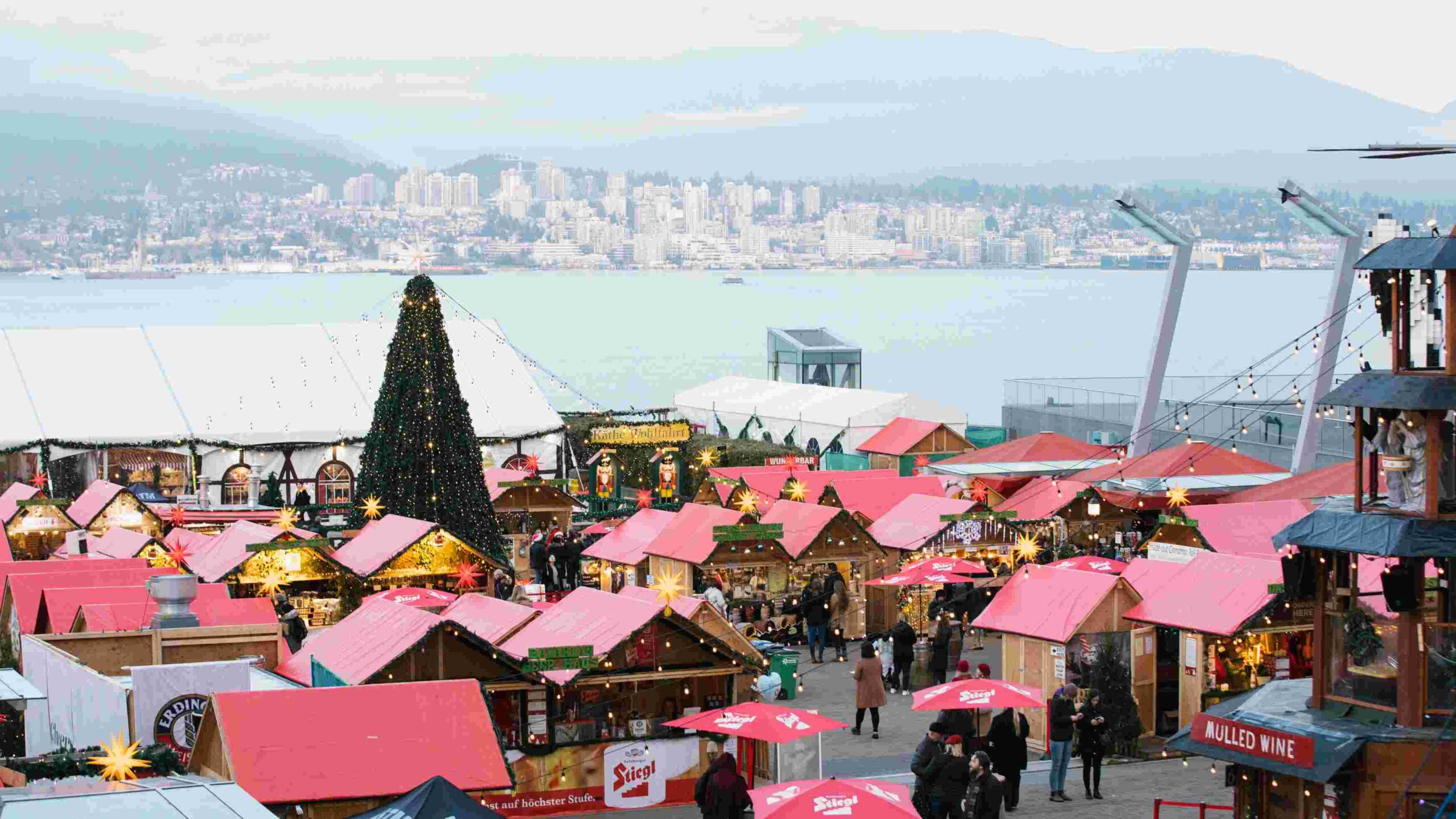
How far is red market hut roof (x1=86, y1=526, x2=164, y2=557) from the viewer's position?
Answer: 25.4m

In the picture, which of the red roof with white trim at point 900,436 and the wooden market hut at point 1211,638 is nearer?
the wooden market hut at point 1211,638

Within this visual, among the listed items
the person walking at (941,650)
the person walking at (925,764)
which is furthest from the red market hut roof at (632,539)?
the person walking at (925,764)

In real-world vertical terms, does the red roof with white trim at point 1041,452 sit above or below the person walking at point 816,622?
above

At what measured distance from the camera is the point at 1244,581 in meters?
18.2

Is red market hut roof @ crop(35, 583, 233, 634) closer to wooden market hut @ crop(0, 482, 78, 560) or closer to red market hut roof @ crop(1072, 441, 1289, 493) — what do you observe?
wooden market hut @ crop(0, 482, 78, 560)

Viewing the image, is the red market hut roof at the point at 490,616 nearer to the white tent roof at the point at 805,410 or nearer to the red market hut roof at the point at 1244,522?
the red market hut roof at the point at 1244,522

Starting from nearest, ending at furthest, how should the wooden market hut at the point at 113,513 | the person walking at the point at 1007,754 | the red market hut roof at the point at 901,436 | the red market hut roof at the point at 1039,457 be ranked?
the person walking at the point at 1007,754
the wooden market hut at the point at 113,513
the red market hut roof at the point at 1039,457
the red market hut roof at the point at 901,436

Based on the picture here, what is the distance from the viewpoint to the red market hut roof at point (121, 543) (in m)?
25.4

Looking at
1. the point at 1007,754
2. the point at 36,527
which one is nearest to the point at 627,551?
the point at 36,527

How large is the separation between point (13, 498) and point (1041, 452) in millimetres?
18095

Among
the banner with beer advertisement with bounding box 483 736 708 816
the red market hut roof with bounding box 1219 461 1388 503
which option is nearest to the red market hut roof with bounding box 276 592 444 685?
the banner with beer advertisement with bounding box 483 736 708 816

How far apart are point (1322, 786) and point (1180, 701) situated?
20.1 feet

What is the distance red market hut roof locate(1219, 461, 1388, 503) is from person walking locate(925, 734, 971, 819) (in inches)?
559

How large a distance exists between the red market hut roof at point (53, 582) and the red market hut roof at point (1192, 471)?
15.7 meters
